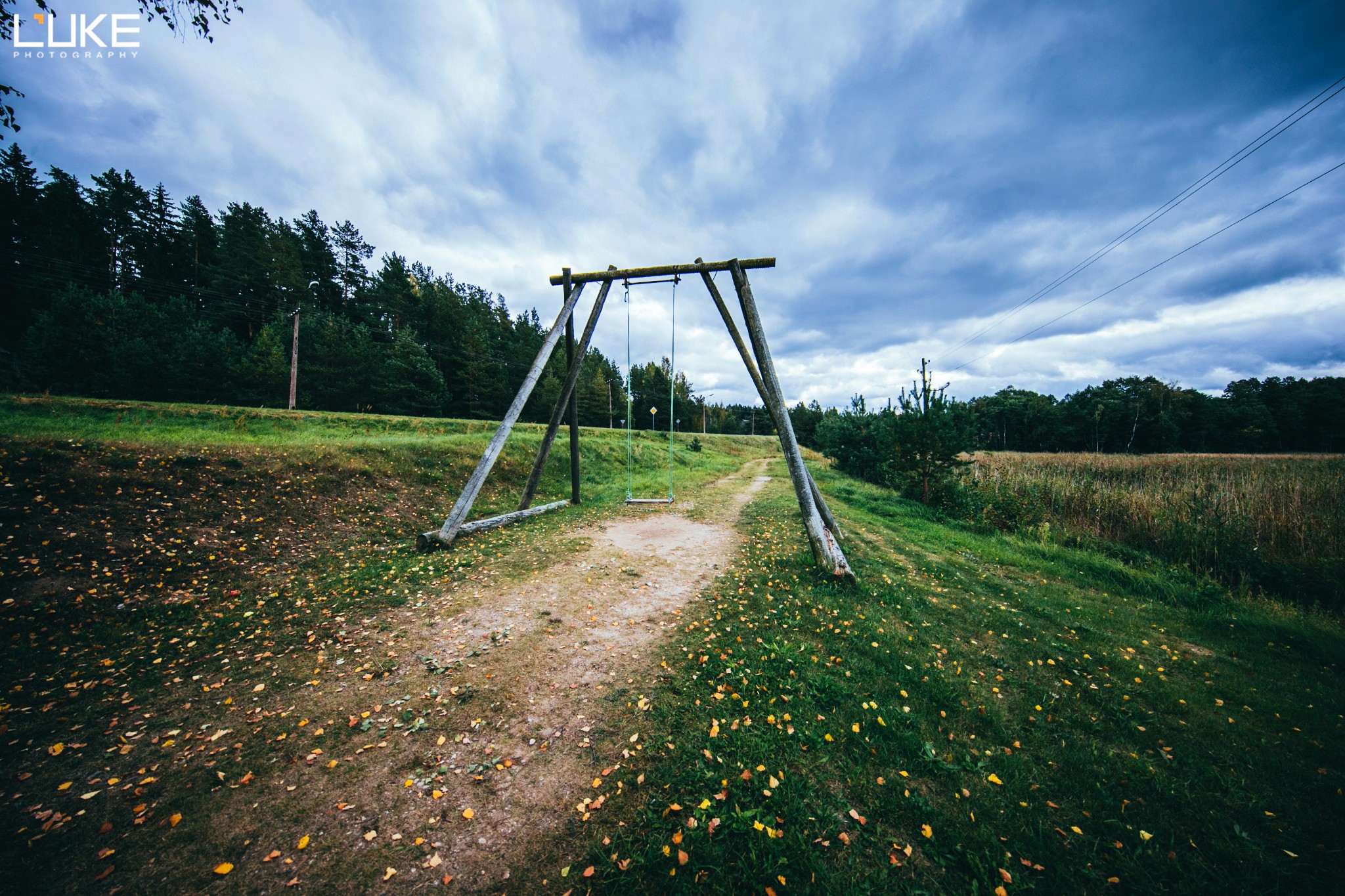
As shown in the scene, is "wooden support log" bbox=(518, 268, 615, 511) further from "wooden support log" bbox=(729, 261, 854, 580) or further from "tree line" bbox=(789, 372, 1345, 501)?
"tree line" bbox=(789, 372, 1345, 501)

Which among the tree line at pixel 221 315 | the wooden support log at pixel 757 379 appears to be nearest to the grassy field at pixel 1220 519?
the wooden support log at pixel 757 379

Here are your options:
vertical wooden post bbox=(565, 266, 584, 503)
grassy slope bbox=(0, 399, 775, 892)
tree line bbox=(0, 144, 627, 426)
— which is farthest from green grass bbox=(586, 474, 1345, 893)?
tree line bbox=(0, 144, 627, 426)

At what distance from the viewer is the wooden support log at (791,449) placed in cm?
686

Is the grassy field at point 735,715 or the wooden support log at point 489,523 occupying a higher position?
the wooden support log at point 489,523

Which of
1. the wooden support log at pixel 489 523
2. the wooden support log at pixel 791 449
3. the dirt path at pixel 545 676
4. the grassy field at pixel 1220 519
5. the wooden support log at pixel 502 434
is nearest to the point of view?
the dirt path at pixel 545 676

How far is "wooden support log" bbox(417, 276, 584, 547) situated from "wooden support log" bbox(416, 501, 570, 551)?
0.13 metres

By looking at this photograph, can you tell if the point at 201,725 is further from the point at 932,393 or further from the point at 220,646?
the point at 932,393

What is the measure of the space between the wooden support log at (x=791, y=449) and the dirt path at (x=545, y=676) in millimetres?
1788

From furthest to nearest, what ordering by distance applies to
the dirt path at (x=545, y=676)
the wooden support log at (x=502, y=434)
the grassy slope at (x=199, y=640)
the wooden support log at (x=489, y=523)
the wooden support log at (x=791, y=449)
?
the wooden support log at (x=502, y=434), the wooden support log at (x=489, y=523), the wooden support log at (x=791, y=449), the dirt path at (x=545, y=676), the grassy slope at (x=199, y=640)

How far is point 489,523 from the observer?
357 inches

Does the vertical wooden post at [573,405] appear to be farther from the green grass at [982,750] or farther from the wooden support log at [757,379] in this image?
the green grass at [982,750]

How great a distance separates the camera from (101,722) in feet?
11.1

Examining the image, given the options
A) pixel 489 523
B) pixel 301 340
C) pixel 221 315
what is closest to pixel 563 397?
pixel 489 523

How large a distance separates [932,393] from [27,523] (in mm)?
21122
